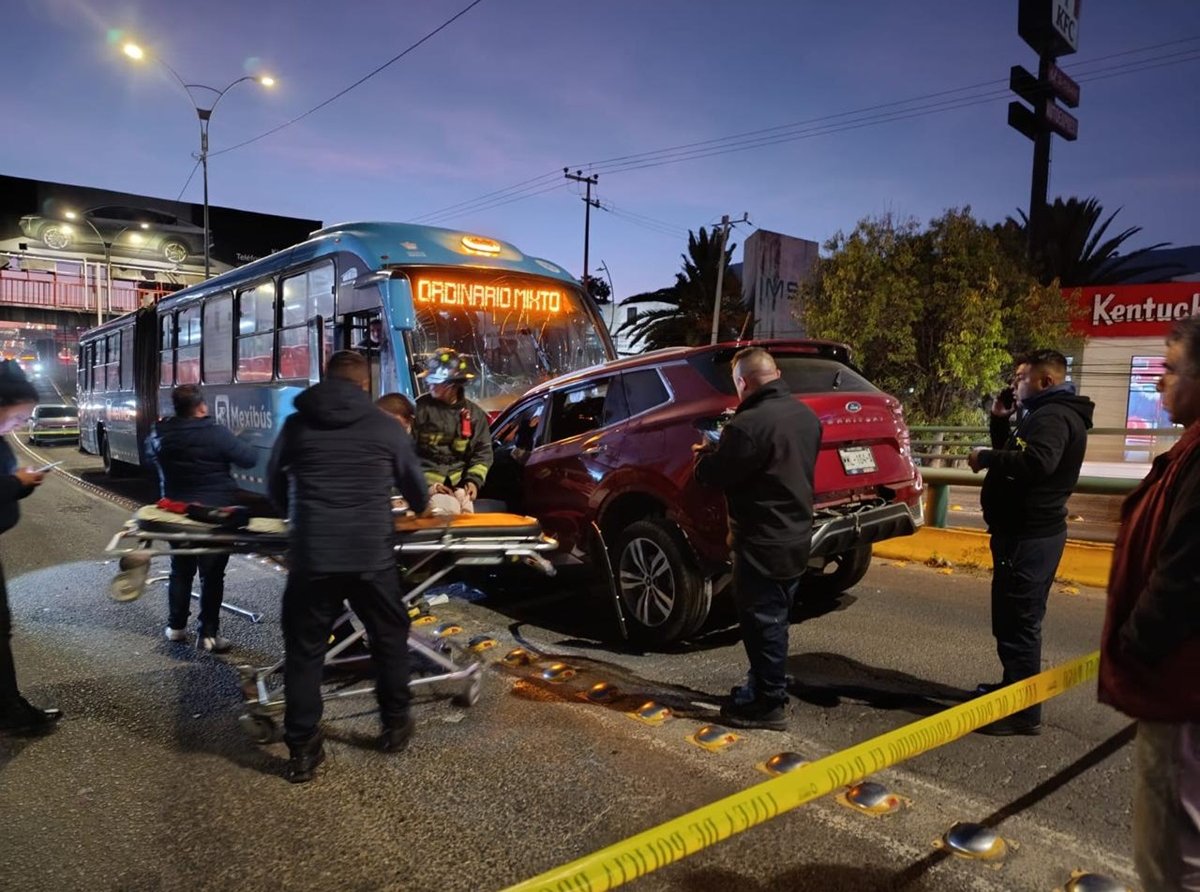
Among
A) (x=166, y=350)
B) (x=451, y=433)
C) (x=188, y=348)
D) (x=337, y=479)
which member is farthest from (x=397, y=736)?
(x=166, y=350)

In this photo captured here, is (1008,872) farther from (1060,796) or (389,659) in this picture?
(389,659)

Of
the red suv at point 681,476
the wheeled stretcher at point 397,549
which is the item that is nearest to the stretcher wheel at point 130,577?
the wheeled stretcher at point 397,549

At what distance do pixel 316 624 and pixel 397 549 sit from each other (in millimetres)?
508

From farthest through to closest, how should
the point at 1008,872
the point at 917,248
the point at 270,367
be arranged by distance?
the point at 917,248
the point at 270,367
the point at 1008,872

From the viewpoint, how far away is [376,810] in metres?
3.17

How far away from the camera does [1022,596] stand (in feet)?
12.5

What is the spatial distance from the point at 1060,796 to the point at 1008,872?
0.72 m

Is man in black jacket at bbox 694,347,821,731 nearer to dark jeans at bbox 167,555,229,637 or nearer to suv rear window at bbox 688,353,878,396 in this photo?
suv rear window at bbox 688,353,878,396

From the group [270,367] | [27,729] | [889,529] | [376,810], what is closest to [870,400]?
[889,529]

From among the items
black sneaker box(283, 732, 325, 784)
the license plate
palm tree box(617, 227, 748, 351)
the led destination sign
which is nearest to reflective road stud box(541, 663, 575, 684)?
black sneaker box(283, 732, 325, 784)

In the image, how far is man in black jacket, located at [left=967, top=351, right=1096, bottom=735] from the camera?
12.1 ft

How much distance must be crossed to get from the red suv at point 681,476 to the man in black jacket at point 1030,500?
954 mm

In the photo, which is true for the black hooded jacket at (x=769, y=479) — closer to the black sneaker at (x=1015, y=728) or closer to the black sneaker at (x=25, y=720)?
the black sneaker at (x=1015, y=728)

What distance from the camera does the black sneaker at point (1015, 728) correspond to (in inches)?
150
